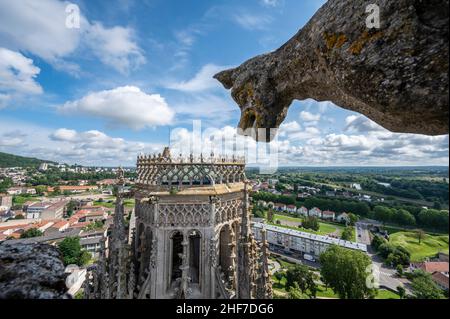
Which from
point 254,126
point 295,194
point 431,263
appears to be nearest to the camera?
point 254,126

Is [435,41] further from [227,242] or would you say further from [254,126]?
[227,242]

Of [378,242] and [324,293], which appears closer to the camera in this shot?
[324,293]

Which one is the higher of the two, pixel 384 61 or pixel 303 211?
pixel 384 61

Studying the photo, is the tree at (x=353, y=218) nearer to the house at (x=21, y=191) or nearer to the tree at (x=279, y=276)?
the tree at (x=279, y=276)

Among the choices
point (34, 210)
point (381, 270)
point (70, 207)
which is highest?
point (34, 210)

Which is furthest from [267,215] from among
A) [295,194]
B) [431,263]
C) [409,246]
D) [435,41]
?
[435,41]

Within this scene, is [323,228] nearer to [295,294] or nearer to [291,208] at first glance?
[291,208]

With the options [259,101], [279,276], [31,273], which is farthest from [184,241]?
[279,276]
